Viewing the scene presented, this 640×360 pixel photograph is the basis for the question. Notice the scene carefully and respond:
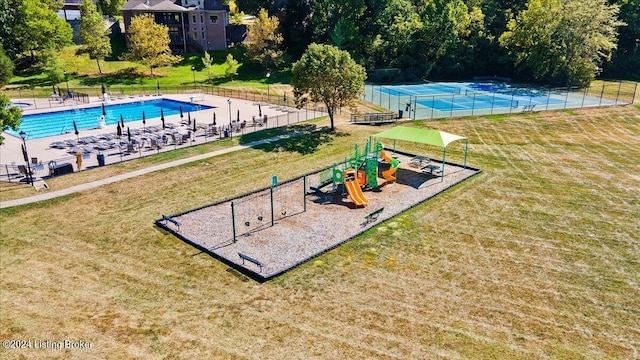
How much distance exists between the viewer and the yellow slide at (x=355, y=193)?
22123 millimetres

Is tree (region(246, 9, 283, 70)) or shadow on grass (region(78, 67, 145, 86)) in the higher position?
tree (region(246, 9, 283, 70))

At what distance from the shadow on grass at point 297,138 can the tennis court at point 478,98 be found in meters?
8.68

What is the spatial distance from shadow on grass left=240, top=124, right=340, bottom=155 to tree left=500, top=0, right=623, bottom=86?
3647 centimetres

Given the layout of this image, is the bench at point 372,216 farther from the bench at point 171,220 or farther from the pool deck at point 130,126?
the pool deck at point 130,126

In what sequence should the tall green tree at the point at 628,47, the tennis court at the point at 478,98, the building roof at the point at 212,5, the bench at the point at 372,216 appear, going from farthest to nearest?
the building roof at the point at 212,5
the tall green tree at the point at 628,47
the tennis court at the point at 478,98
the bench at the point at 372,216

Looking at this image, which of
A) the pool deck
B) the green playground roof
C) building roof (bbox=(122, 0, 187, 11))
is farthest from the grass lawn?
the green playground roof

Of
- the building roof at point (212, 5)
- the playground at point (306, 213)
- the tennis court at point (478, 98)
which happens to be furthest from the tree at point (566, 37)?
the building roof at point (212, 5)

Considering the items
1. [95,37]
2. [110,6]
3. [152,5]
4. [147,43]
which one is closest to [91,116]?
[147,43]

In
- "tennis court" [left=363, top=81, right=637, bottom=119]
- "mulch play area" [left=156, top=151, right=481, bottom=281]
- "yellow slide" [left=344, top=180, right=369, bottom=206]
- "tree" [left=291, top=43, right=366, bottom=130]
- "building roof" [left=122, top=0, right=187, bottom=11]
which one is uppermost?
A: "building roof" [left=122, top=0, right=187, bottom=11]

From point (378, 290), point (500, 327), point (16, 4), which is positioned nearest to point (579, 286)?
point (500, 327)

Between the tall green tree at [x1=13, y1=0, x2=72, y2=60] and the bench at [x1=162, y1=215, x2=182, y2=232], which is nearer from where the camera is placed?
the bench at [x1=162, y1=215, x2=182, y2=232]

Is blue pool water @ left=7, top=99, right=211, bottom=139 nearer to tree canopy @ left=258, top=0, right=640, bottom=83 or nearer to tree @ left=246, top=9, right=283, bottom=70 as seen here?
tree @ left=246, top=9, right=283, bottom=70

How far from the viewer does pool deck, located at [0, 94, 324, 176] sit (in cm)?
2978

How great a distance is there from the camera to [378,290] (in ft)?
51.0
